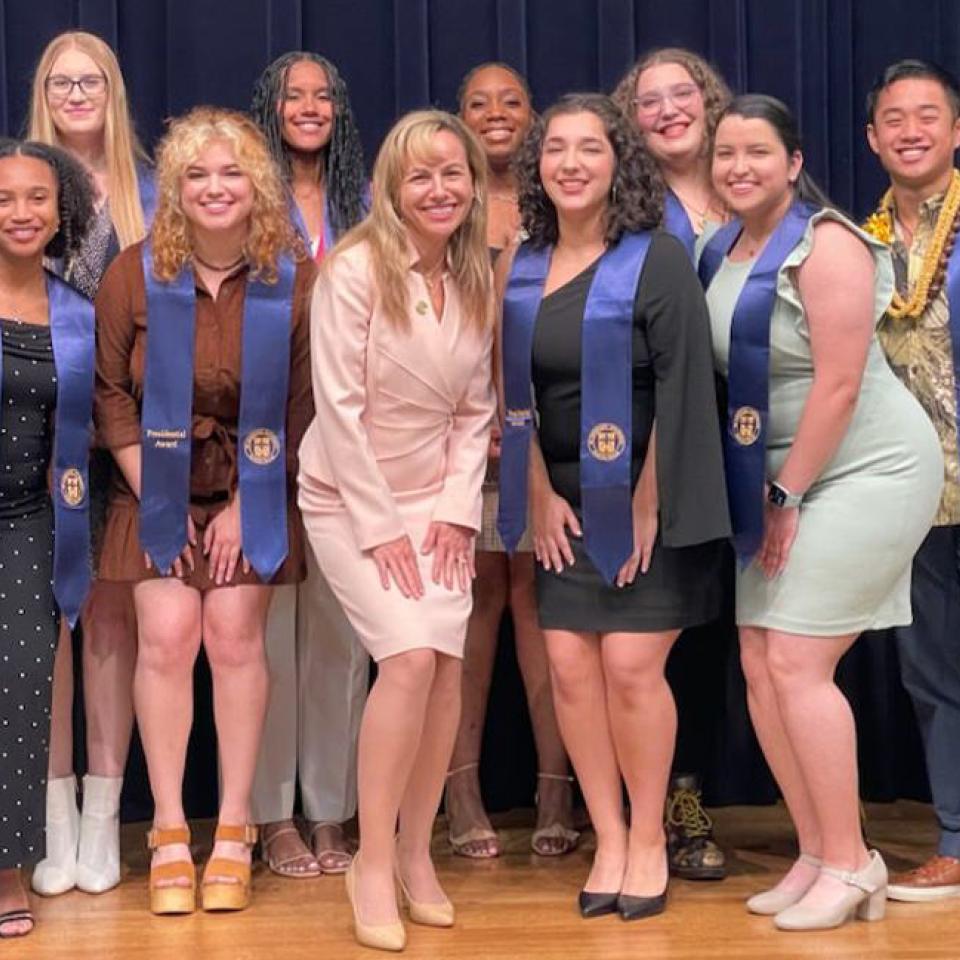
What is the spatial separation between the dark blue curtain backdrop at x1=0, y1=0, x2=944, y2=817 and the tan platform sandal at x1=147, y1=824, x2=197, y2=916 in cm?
87

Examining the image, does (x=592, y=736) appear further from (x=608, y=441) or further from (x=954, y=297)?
(x=954, y=297)

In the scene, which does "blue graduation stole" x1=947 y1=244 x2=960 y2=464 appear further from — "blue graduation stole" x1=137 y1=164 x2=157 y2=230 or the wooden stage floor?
"blue graduation stole" x1=137 y1=164 x2=157 y2=230

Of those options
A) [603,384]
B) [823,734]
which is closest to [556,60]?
[603,384]

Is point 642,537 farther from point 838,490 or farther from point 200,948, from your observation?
point 200,948

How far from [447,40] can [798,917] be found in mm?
2342

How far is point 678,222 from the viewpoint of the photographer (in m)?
4.09

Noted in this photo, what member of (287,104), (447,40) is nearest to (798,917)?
→ (287,104)

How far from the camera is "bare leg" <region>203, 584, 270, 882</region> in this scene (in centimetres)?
397

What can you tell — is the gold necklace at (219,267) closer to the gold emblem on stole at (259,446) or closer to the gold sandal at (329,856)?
the gold emblem on stole at (259,446)

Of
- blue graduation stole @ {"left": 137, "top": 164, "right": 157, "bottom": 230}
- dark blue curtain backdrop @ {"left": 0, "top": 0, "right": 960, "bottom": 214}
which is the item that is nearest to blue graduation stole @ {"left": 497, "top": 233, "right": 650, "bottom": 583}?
blue graduation stole @ {"left": 137, "top": 164, "right": 157, "bottom": 230}

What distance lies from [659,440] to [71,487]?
112 centimetres

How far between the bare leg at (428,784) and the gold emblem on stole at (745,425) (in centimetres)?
67

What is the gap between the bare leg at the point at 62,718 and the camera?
4082 millimetres

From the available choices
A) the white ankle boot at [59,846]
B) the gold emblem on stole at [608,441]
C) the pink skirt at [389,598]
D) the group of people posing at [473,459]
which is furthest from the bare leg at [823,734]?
the white ankle boot at [59,846]
